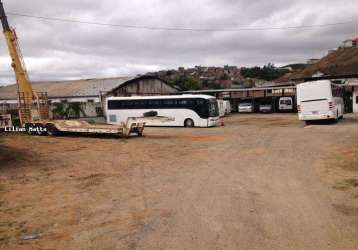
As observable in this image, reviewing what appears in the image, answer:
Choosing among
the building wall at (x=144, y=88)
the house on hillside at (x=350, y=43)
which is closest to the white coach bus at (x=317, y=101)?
the building wall at (x=144, y=88)

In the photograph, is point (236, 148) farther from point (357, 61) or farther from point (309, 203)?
point (357, 61)

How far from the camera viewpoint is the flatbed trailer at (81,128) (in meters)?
23.0

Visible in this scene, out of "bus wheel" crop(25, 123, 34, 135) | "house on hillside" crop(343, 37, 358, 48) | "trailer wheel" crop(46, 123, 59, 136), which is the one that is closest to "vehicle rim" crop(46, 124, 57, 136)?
"trailer wheel" crop(46, 123, 59, 136)

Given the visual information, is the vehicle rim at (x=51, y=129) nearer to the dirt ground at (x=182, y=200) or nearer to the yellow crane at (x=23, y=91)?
the yellow crane at (x=23, y=91)

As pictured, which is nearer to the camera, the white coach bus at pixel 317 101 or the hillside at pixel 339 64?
the white coach bus at pixel 317 101

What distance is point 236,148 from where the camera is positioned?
16594mm

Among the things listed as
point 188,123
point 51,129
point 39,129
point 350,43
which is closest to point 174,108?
point 188,123

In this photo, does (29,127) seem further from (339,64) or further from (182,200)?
(339,64)

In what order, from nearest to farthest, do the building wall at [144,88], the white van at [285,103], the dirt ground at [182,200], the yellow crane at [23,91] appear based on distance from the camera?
the dirt ground at [182,200] < the yellow crane at [23,91] < the building wall at [144,88] < the white van at [285,103]

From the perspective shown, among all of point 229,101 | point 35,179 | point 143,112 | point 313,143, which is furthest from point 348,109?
point 35,179

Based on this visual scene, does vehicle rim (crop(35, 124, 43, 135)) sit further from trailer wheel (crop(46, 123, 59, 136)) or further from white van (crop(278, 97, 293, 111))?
white van (crop(278, 97, 293, 111))

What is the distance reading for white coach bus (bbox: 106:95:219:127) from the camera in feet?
96.2

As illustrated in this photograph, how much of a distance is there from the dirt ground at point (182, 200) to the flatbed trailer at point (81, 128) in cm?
800

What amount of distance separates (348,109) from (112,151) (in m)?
35.9
